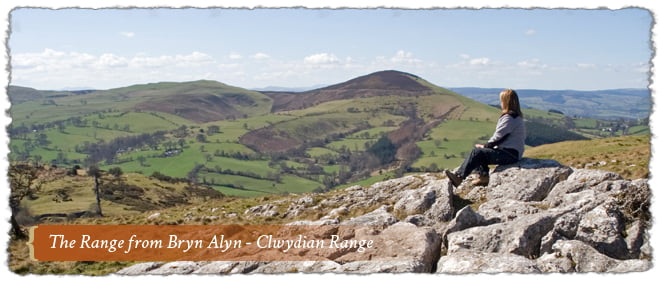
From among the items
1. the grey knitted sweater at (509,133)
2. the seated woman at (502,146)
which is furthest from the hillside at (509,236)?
the grey knitted sweater at (509,133)

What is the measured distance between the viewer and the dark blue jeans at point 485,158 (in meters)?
14.9

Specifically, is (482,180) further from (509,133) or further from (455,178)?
(509,133)

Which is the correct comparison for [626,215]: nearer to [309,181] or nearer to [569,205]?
[569,205]

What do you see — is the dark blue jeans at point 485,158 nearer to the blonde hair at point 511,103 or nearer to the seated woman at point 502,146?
the seated woman at point 502,146

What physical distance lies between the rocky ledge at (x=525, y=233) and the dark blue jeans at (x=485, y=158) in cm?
67

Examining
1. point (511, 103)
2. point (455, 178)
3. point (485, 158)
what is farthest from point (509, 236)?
point (511, 103)

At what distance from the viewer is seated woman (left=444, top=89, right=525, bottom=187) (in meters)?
14.4
